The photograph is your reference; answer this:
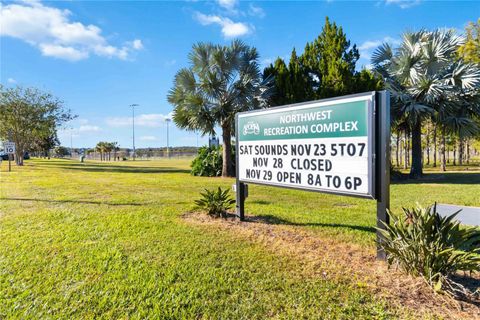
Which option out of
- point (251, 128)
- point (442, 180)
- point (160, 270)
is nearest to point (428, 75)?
point (442, 180)

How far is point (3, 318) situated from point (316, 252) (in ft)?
10.6

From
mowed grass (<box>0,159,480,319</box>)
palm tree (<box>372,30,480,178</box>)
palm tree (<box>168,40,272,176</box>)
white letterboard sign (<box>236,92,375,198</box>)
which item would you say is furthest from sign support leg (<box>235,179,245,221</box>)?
palm tree (<box>372,30,480,178</box>)

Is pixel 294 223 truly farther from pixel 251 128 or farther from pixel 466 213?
pixel 466 213

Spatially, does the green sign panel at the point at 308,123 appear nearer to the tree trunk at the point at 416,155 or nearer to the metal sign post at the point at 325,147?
the metal sign post at the point at 325,147

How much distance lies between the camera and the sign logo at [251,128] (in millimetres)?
5050

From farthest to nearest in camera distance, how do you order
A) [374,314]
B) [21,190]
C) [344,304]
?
1. [21,190]
2. [344,304]
3. [374,314]

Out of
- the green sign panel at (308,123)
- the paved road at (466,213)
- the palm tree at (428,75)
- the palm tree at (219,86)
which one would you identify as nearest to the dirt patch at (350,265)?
the green sign panel at (308,123)

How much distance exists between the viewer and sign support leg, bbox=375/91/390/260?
3.26 m

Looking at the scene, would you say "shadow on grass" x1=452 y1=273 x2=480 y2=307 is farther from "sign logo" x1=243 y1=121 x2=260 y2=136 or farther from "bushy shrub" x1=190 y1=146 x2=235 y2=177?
"bushy shrub" x1=190 y1=146 x2=235 y2=177

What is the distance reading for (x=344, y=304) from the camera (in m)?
2.56

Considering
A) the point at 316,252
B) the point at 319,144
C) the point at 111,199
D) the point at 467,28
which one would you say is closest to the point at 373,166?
the point at 319,144

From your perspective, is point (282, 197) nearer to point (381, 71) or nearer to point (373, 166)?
point (373, 166)

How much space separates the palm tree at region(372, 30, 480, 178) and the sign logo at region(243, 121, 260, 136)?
1032cm

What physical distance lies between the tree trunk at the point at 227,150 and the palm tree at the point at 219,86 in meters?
0.14
